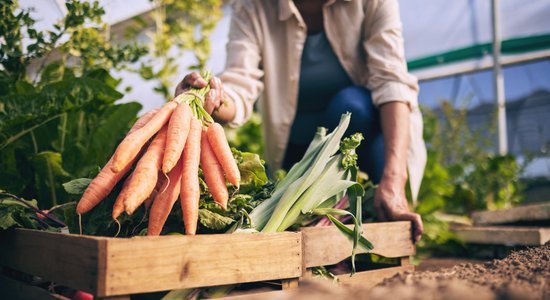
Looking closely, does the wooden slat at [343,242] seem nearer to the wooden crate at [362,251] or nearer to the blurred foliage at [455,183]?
the wooden crate at [362,251]

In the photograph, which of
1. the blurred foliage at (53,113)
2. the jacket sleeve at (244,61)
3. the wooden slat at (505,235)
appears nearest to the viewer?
the blurred foliage at (53,113)

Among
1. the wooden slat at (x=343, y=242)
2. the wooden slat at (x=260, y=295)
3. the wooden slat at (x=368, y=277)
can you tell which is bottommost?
the wooden slat at (x=368, y=277)

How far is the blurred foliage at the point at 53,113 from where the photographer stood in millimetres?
2117

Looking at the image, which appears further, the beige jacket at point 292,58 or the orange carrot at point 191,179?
the beige jacket at point 292,58

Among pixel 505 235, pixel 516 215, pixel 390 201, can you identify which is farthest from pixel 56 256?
pixel 516 215

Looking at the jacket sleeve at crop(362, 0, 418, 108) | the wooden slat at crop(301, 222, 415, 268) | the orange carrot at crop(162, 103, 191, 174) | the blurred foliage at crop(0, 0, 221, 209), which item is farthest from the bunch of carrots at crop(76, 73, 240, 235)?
the jacket sleeve at crop(362, 0, 418, 108)

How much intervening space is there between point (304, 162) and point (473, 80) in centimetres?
428

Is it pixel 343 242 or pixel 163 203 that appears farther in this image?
pixel 343 242

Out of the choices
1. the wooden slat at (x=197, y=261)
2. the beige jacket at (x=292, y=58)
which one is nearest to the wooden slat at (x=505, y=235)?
the beige jacket at (x=292, y=58)

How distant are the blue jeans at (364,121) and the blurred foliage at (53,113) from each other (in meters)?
0.92

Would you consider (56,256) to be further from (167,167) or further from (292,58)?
(292,58)

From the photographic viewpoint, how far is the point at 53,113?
2.15 meters

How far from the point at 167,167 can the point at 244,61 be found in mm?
1301

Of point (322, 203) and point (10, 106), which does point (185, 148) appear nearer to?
point (322, 203)
